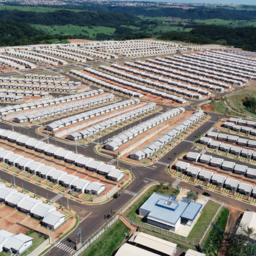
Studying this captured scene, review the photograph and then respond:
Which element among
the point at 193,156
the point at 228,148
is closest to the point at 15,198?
the point at 193,156

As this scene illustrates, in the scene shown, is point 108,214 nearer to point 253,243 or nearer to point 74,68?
point 253,243

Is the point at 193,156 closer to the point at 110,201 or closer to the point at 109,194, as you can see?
the point at 109,194

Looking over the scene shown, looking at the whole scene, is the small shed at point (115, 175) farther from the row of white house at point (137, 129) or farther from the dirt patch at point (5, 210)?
the dirt patch at point (5, 210)

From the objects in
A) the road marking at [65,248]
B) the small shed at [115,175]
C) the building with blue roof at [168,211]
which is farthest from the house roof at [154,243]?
the small shed at [115,175]

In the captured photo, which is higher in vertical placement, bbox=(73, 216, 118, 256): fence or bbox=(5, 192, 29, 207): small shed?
bbox=(5, 192, 29, 207): small shed

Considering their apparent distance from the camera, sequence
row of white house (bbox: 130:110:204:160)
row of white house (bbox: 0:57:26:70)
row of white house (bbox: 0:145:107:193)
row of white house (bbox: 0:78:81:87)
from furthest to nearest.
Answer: row of white house (bbox: 0:57:26:70) → row of white house (bbox: 0:78:81:87) → row of white house (bbox: 130:110:204:160) → row of white house (bbox: 0:145:107:193)

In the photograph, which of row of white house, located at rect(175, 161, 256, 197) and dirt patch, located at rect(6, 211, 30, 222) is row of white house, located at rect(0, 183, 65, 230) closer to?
dirt patch, located at rect(6, 211, 30, 222)

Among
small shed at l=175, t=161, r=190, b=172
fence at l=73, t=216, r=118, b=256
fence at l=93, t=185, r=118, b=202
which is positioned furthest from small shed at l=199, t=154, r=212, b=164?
fence at l=73, t=216, r=118, b=256
